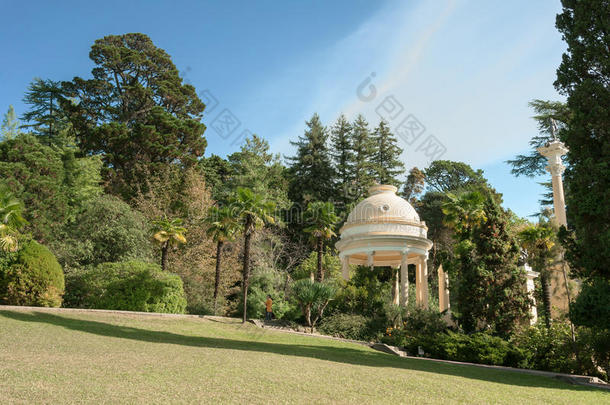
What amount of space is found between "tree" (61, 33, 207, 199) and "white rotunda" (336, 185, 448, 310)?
19.8 m

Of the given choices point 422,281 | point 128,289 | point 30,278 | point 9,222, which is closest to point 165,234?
point 128,289

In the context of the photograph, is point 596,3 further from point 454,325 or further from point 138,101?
point 138,101

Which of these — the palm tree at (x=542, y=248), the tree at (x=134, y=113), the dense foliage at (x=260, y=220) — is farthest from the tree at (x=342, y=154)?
the palm tree at (x=542, y=248)

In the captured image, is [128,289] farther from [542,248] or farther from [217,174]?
[217,174]

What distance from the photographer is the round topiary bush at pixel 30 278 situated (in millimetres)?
22359

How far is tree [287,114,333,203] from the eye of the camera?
52312 millimetres

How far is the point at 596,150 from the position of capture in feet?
50.0

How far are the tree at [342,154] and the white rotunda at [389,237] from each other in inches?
889

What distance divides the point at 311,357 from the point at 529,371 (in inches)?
305

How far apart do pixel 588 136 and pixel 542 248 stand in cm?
992

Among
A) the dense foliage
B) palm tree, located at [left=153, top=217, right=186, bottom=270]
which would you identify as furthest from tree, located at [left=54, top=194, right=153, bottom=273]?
palm tree, located at [left=153, top=217, right=186, bottom=270]

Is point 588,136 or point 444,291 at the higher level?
point 588,136

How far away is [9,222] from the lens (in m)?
22.6

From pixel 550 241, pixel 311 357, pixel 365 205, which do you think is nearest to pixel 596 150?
pixel 550 241
